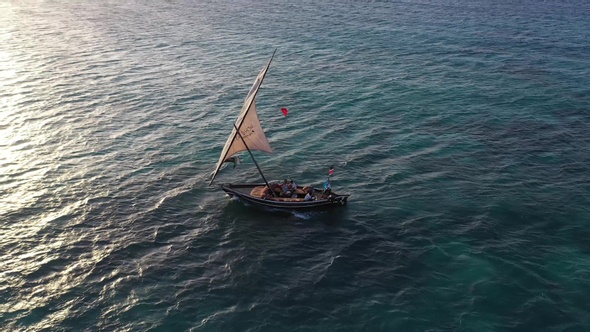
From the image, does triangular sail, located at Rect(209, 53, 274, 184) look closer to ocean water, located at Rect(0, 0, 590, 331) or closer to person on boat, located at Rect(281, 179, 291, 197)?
person on boat, located at Rect(281, 179, 291, 197)

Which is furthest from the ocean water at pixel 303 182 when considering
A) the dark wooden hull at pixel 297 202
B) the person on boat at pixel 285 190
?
the person on boat at pixel 285 190

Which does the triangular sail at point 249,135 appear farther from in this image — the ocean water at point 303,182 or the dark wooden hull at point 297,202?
the ocean water at point 303,182

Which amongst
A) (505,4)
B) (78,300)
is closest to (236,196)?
(78,300)

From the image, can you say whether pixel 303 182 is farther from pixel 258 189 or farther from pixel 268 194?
pixel 268 194

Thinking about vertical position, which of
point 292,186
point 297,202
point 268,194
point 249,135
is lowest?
point 297,202

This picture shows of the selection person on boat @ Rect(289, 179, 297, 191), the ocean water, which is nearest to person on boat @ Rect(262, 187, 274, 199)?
the ocean water

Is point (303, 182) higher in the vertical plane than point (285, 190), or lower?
lower

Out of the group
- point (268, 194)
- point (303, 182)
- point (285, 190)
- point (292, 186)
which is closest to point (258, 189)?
point (268, 194)
